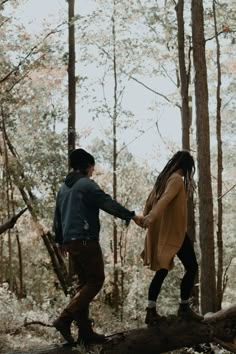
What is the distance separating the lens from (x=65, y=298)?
13.3 m

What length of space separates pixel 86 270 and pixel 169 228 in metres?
0.99

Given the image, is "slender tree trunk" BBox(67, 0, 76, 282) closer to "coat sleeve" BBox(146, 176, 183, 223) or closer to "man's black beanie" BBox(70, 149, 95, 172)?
"man's black beanie" BBox(70, 149, 95, 172)

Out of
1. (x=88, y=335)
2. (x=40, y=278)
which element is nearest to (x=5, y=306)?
(x=88, y=335)

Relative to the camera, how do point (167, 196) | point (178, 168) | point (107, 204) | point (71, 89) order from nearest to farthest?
point (107, 204) → point (167, 196) → point (178, 168) → point (71, 89)

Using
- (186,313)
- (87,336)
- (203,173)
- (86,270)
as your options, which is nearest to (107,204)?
(86,270)

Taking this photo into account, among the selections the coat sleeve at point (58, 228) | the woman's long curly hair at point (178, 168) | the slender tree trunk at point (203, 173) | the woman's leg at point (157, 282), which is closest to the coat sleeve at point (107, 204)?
the coat sleeve at point (58, 228)

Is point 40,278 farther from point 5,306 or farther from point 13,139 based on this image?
point 5,306

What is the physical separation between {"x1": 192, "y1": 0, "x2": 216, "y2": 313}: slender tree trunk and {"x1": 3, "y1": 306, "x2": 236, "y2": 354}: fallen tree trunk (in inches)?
69.4

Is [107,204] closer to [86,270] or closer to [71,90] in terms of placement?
[86,270]

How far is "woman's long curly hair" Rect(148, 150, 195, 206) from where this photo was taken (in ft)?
19.8

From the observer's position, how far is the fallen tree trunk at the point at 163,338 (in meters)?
6.00

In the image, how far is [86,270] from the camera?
19.0 feet

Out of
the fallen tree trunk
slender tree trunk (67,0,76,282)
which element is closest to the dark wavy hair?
the fallen tree trunk

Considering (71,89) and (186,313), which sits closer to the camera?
(186,313)
